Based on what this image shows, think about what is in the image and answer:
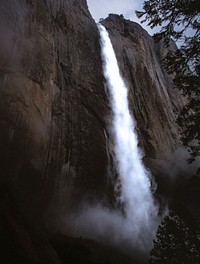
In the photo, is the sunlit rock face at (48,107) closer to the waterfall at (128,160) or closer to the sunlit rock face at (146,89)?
the waterfall at (128,160)

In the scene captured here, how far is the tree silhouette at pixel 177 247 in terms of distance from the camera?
14.3 m

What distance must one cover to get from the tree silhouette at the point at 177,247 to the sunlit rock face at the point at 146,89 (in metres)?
11.5

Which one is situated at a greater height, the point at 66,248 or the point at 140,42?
the point at 140,42

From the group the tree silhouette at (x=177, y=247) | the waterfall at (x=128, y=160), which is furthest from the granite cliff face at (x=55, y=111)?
the tree silhouette at (x=177, y=247)

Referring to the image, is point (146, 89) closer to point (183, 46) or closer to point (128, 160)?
point (128, 160)

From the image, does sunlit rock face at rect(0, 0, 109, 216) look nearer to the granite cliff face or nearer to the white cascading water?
the granite cliff face

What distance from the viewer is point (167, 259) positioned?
1440 cm

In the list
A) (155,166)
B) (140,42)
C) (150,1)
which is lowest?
(150,1)

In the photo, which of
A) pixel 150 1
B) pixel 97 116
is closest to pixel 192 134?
pixel 150 1

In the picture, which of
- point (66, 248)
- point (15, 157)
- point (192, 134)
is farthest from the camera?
point (15, 157)

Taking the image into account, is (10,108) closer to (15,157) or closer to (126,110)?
(15,157)

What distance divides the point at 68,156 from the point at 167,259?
357 inches

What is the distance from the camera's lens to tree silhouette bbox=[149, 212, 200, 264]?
14312 millimetres

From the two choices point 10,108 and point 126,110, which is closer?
point 10,108
